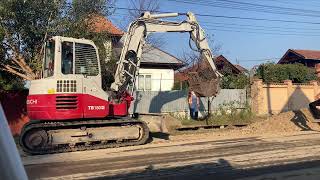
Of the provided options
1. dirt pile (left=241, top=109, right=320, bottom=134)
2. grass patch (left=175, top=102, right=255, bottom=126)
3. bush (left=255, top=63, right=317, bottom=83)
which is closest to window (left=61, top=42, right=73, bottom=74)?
dirt pile (left=241, top=109, right=320, bottom=134)

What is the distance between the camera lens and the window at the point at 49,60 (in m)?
15.0

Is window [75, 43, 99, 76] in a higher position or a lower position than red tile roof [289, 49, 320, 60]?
lower

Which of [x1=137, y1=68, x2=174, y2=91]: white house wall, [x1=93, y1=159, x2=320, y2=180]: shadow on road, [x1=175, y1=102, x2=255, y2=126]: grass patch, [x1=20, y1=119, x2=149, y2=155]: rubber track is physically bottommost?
[x1=93, y1=159, x2=320, y2=180]: shadow on road

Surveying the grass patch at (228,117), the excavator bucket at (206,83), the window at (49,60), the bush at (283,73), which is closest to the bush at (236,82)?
the grass patch at (228,117)

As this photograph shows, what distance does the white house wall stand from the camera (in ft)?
114

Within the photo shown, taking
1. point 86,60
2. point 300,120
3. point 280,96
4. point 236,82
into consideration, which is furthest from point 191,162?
point 280,96

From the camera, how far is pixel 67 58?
15.1m

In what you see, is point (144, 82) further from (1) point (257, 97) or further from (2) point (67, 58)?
(2) point (67, 58)

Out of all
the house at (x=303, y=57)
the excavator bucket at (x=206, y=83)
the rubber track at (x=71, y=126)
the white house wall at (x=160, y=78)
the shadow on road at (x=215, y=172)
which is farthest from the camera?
the house at (x=303, y=57)

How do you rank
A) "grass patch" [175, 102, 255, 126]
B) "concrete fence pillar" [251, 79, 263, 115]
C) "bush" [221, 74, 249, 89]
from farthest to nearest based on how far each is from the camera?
"bush" [221, 74, 249, 89]
"concrete fence pillar" [251, 79, 263, 115]
"grass patch" [175, 102, 255, 126]

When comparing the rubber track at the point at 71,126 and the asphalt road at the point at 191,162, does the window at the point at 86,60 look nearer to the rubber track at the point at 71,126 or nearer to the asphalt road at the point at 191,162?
the rubber track at the point at 71,126

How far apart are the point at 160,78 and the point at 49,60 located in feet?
68.5

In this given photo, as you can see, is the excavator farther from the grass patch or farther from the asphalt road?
the grass patch

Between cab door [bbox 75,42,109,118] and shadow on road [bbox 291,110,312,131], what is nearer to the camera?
cab door [bbox 75,42,109,118]
